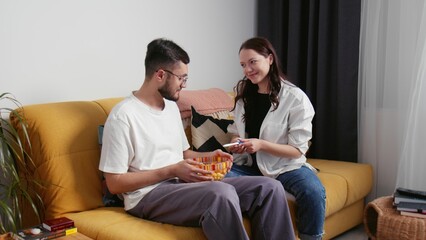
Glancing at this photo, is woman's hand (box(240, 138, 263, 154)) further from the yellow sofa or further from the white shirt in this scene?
the yellow sofa

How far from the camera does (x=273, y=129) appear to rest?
2250mm

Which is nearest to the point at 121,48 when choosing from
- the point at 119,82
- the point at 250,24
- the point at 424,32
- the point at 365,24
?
the point at 119,82

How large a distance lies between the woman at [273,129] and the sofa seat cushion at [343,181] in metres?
0.21

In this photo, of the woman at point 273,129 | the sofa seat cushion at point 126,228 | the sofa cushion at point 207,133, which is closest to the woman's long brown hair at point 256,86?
the woman at point 273,129

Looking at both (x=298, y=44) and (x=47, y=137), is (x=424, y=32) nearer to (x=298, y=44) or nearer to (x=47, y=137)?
(x=298, y=44)

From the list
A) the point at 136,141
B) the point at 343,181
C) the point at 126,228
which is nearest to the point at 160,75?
the point at 136,141

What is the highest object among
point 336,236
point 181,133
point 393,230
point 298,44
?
point 298,44

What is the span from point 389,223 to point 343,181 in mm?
368

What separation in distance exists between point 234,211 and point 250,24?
2207 millimetres

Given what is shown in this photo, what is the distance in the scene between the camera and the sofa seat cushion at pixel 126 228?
5.37 ft

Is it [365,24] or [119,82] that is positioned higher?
[365,24]

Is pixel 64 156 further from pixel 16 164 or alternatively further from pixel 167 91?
pixel 167 91

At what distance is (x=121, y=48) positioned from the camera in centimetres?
263

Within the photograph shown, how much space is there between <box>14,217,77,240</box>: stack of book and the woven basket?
1510 mm
